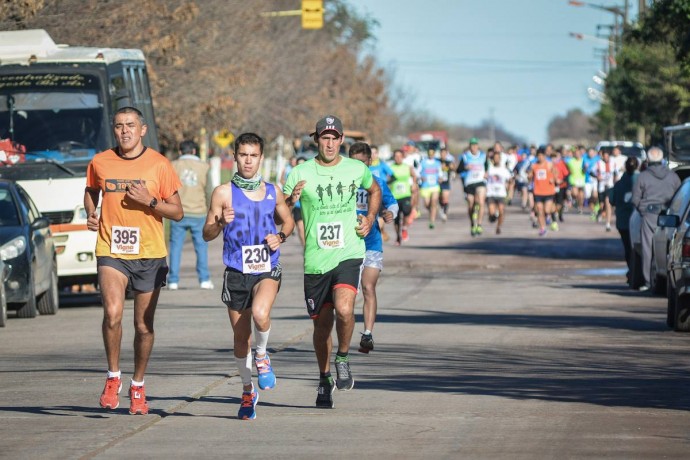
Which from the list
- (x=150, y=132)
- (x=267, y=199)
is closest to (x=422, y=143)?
(x=150, y=132)

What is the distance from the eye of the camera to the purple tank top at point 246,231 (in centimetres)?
1012

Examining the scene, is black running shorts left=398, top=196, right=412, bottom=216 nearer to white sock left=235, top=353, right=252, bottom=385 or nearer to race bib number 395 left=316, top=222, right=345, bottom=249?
race bib number 395 left=316, top=222, right=345, bottom=249

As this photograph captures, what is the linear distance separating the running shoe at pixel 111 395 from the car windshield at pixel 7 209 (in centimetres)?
885

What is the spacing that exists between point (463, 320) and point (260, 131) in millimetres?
47199

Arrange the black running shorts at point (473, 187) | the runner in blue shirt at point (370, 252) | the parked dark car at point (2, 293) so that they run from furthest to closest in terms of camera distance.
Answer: the black running shorts at point (473, 187) < the parked dark car at point (2, 293) < the runner in blue shirt at point (370, 252)

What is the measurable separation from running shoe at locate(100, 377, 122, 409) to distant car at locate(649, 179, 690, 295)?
28.1 feet

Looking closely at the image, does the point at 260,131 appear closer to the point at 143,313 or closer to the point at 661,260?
the point at 661,260

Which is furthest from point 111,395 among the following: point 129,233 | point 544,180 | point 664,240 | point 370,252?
point 544,180

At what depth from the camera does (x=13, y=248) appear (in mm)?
18000

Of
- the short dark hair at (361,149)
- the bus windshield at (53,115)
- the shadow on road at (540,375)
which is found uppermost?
→ the bus windshield at (53,115)

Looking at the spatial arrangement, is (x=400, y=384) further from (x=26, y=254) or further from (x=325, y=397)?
(x=26, y=254)

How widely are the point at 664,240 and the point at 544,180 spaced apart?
16.4 m

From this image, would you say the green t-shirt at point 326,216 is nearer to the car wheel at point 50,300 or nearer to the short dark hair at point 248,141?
the short dark hair at point 248,141

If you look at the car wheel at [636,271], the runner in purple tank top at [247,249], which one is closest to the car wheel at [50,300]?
the car wheel at [636,271]
